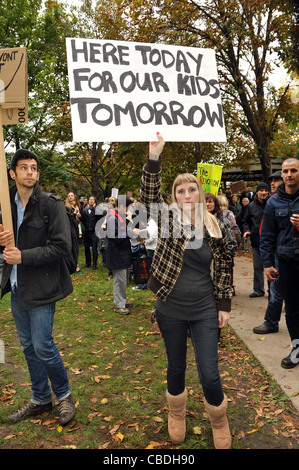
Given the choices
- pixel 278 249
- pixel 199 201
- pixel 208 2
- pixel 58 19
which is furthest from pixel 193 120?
pixel 58 19

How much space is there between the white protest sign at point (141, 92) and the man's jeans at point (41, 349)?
1579mm

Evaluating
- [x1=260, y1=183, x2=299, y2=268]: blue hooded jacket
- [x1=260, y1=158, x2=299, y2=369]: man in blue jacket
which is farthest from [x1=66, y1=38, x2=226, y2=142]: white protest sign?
[x1=260, y1=183, x2=299, y2=268]: blue hooded jacket

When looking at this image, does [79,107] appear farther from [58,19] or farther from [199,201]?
[58,19]

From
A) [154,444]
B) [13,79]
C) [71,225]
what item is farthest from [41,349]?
[13,79]

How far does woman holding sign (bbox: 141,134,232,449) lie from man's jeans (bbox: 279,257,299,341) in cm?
150

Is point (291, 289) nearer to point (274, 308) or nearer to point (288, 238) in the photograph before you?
point (288, 238)

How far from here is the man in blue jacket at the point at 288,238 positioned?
4.06 m

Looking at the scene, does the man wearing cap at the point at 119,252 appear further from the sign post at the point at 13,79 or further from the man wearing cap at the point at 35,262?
the sign post at the point at 13,79

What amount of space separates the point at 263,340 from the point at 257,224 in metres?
2.67

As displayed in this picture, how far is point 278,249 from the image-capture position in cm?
431

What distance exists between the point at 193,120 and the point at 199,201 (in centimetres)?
78

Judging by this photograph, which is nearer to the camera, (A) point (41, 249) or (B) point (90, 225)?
(A) point (41, 249)

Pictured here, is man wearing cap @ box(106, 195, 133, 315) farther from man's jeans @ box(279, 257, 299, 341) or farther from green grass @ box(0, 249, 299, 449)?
man's jeans @ box(279, 257, 299, 341)

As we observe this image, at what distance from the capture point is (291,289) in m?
4.10
